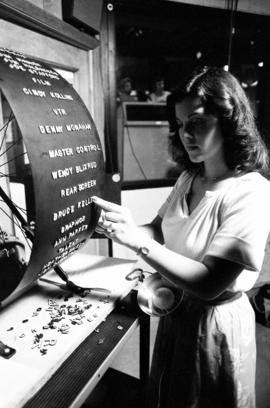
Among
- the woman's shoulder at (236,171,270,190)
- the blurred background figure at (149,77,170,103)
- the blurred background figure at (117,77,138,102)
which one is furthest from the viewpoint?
the blurred background figure at (149,77,170,103)

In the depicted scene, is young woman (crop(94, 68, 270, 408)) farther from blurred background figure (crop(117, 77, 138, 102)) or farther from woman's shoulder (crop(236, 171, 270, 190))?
blurred background figure (crop(117, 77, 138, 102))

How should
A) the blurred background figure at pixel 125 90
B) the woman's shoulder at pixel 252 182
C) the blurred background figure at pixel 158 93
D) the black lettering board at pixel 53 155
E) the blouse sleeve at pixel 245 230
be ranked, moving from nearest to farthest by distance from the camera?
Result: the black lettering board at pixel 53 155
the blouse sleeve at pixel 245 230
the woman's shoulder at pixel 252 182
the blurred background figure at pixel 125 90
the blurred background figure at pixel 158 93

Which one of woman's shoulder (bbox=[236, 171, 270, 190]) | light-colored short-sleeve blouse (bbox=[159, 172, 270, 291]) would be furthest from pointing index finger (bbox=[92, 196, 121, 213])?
woman's shoulder (bbox=[236, 171, 270, 190])

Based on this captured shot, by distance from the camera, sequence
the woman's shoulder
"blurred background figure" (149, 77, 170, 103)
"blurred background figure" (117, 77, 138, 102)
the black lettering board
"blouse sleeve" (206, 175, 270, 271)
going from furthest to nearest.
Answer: "blurred background figure" (149, 77, 170, 103), "blurred background figure" (117, 77, 138, 102), the woman's shoulder, "blouse sleeve" (206, 175, 270, 271), the black lettering board

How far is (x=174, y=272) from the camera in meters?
1.00

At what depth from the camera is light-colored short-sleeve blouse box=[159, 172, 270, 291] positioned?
94cm

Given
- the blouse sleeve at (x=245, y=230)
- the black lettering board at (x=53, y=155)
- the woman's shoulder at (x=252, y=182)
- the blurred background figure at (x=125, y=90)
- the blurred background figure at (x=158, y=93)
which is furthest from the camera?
the blurred background figure at (x=158, y=93)

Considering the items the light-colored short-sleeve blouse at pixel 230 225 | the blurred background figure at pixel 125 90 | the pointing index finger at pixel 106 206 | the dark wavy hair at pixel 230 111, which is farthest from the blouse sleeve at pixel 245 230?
the blurred background figure at pixel 125 90

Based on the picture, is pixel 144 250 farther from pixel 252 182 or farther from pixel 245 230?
pixel 252 182

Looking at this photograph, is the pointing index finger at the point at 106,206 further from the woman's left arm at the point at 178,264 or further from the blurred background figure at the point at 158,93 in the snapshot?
the blurred background figure at the point at 158,93

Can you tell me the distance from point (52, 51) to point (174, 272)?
5.30ft

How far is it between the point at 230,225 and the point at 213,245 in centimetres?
9

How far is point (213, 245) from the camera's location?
0.97 m

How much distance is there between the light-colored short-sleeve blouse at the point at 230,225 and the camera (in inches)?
37.0
